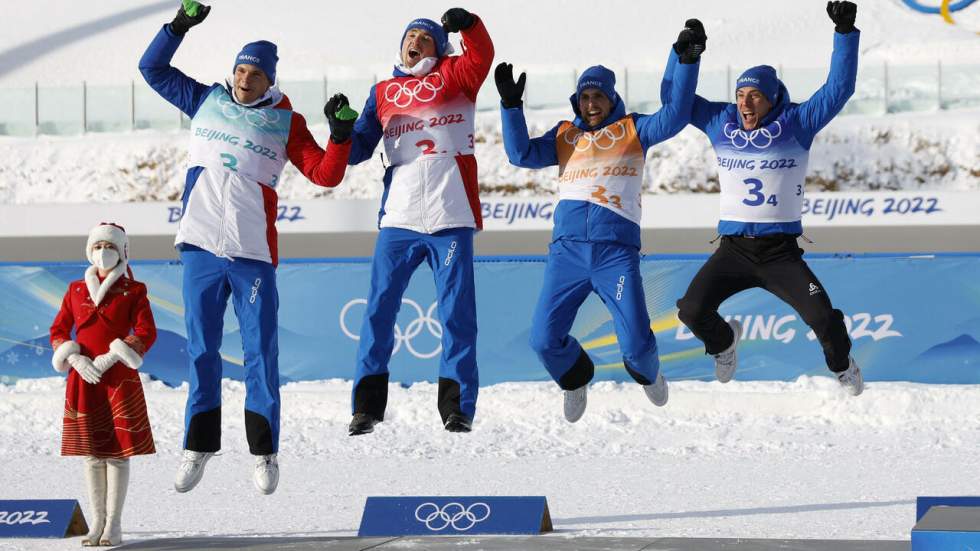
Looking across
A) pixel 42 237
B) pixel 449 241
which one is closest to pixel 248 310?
pixel 449 241

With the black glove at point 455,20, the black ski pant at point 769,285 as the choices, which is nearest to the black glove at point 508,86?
the black glove at point 455,20

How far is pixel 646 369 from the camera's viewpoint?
916cm

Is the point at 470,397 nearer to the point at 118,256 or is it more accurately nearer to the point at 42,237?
the point at 118,256

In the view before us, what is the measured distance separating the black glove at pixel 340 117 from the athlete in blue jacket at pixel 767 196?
2238mm

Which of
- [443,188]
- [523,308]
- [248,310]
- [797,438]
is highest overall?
[443,188]

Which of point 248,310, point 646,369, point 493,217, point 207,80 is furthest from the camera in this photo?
point 207,80

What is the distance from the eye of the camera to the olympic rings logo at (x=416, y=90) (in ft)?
28.8

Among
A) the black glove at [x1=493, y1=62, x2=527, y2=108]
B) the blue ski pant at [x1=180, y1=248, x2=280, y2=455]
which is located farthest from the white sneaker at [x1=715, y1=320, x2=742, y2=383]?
the blue ski pant at [x1=180, y1=248, x2=280, y2=455]

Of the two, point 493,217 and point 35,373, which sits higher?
point 493,217

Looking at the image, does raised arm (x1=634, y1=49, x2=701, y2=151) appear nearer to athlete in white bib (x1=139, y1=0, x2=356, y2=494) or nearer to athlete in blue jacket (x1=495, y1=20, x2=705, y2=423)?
athlete in blue jacket (x1=495, y1=20, x2=705, y2=423)

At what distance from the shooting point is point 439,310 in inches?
347

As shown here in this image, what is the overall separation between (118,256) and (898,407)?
37.6 ft

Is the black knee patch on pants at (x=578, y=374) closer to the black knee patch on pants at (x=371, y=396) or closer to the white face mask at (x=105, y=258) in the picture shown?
the black knee patch on pants at (x=371, y=396)

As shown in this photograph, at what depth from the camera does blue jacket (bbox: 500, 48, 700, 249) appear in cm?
881
